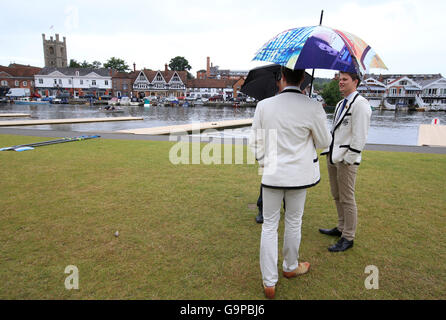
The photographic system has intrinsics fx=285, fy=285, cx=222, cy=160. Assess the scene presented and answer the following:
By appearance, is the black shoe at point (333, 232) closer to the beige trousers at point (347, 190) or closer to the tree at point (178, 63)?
the beige trousers at point (347, 190)

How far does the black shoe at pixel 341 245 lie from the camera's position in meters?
3.46

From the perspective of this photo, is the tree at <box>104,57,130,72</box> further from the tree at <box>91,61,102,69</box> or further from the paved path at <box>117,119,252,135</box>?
the paved path at <box>117,119,252,135</box>

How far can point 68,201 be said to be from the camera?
4.90 m

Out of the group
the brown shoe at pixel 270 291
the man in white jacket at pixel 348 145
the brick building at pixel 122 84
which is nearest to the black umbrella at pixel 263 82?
the man in white jacket at pixel 348 145

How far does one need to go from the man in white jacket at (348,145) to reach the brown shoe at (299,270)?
0.61m

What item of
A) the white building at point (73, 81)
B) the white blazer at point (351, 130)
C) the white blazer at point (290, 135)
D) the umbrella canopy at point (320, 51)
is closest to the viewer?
the umbrella canopy at point (320, 51)

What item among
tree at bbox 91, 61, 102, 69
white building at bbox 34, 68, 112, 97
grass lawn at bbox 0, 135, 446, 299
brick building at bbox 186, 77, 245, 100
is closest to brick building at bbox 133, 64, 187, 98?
brick building at bbox 186, 77, 245, 100

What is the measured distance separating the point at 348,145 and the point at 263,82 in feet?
5.63

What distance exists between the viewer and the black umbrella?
4180 millimetres

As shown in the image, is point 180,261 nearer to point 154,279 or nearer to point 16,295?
point 154,279

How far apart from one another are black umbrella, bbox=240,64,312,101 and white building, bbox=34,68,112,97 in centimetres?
8931

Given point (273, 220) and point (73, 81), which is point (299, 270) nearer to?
point (273, 220)
